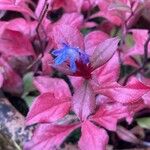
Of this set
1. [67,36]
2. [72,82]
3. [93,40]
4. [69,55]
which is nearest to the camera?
[69,55]

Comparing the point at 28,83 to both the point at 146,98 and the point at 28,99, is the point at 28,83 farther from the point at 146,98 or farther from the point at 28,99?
the point at 146,98

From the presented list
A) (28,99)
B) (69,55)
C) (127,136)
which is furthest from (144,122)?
(69,55)

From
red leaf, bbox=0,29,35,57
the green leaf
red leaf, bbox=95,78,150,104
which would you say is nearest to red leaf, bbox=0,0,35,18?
red leaf, bbox=0,29,35,57

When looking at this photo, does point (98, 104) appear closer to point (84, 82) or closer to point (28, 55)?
point (84, 82)

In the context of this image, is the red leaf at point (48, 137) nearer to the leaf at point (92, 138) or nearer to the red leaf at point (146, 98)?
the leaf at point (92, 138)

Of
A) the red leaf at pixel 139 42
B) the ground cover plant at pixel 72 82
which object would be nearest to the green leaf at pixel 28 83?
the ground cover plant at pixel 72 82

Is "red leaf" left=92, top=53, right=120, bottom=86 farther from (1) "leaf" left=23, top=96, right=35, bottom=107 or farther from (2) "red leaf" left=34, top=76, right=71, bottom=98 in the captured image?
(1) "leaf" left=23, top=96, right=35, bottom=107
